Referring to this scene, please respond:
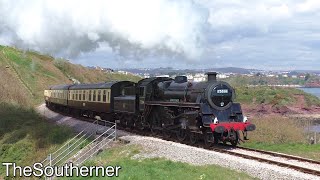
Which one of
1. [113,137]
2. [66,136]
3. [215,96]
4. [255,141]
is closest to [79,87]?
[66,136]

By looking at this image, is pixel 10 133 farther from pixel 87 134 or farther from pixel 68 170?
pixel 68 170

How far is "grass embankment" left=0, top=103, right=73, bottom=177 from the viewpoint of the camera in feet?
88.4

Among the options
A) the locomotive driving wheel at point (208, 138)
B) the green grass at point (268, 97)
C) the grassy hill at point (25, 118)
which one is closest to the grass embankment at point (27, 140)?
the grassy hill at point (25, 118)

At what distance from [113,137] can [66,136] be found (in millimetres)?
6042

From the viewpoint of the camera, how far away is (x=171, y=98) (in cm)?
2327

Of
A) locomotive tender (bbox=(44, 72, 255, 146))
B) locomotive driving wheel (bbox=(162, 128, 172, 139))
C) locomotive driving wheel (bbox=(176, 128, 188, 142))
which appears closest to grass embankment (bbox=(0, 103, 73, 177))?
locomotive tender (bbox=(44, 72, 255, 146))

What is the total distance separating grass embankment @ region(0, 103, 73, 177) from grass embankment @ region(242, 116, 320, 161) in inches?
488

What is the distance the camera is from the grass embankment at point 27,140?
2695cm

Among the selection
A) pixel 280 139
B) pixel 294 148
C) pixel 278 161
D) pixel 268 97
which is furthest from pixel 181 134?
pixel 268 97

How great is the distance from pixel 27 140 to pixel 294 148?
1729cm

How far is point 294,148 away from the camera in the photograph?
2250 cm

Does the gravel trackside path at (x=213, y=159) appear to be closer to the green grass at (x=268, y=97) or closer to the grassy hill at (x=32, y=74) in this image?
the grassy hill at (x=32, y=74)

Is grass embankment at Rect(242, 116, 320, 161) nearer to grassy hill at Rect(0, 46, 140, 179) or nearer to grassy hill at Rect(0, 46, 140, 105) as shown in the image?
grassy hill at Rect(0, 46, 140, 179)

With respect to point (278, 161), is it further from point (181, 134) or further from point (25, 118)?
point (25, 118)
